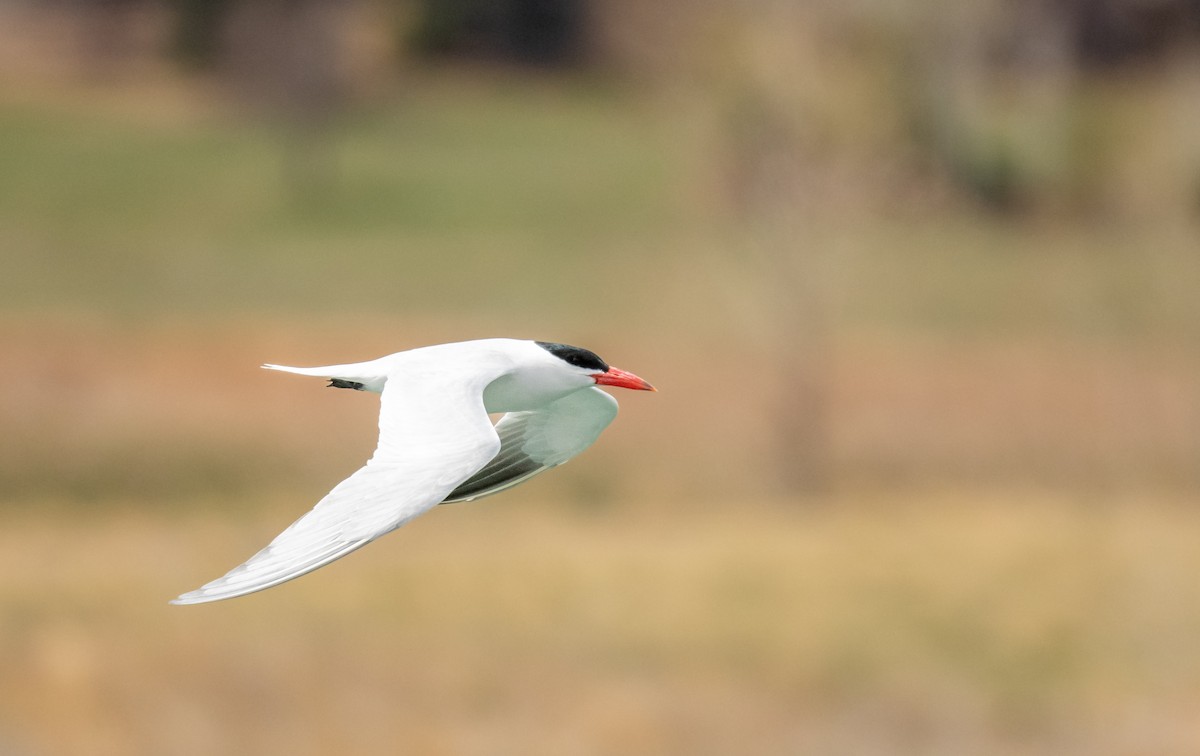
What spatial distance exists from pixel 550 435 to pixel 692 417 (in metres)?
24.3

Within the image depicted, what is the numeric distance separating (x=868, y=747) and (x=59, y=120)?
38308 millimetres

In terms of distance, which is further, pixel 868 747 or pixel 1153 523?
pixel 1153 523

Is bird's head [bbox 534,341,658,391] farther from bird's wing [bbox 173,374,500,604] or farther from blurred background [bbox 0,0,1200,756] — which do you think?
blurred background [bbox 0,0,1200,756]

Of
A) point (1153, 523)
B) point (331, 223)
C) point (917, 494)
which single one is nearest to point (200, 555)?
point (917, 494)

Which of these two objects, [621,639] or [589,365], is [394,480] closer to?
[589,365]

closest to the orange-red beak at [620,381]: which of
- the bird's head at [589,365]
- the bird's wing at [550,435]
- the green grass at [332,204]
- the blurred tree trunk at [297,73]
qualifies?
the bird's head at [589,365]

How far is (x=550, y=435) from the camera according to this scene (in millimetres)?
3648

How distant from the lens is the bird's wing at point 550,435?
3547mm

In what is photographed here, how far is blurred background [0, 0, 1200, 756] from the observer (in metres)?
19.5

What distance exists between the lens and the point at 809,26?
75.9 ft

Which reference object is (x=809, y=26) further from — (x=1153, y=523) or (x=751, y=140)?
(x=1153, y=523)

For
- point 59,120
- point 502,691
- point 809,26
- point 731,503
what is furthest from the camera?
point 59,120

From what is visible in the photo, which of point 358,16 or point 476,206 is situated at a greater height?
point 358,16

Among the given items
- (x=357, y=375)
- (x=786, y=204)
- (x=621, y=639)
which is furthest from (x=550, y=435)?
(x=786, y=204)
